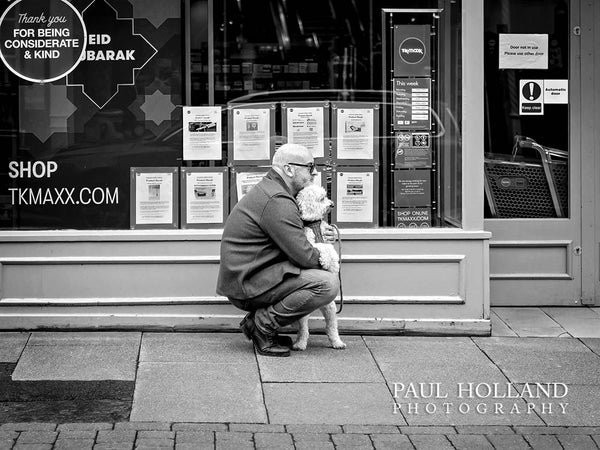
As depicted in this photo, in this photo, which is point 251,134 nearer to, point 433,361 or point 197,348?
point 197,348

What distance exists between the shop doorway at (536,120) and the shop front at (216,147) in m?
0.97

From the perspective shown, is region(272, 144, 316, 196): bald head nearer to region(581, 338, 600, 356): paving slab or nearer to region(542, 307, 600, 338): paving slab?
region(581, 338, 600, 356): paving slab

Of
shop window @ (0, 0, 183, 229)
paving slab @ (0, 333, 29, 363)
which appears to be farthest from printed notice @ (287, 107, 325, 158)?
paving slab @ (0, 333, 29, 363)

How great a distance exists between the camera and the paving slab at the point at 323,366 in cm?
688

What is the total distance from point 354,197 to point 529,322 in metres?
1.76

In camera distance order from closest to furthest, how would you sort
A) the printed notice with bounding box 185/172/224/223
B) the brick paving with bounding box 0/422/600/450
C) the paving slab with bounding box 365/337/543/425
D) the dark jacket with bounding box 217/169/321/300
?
1. the brick paving with bounding box 0/422/600/450
2. the paving slab with bounding box 365/337/543/425
3. the dark jacket with bounding box 217/169/321/300
4. the printed notice with bounding box 185/172/224/223

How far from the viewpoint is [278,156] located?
7324 mm

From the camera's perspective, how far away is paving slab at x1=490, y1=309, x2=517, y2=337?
27.0 feet

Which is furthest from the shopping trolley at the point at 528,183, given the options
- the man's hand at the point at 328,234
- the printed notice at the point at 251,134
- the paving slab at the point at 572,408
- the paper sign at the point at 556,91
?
the paving slab at the point at 572,408

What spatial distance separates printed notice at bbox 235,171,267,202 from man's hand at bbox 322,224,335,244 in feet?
3.23

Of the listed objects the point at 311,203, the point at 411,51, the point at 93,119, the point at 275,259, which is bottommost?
the point at 275,259

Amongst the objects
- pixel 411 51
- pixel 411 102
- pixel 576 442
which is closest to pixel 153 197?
pixel 411 102

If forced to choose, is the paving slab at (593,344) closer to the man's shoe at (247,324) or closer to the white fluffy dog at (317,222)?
the white fluffy dog at (317,222)

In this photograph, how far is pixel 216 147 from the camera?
27.3 feet
